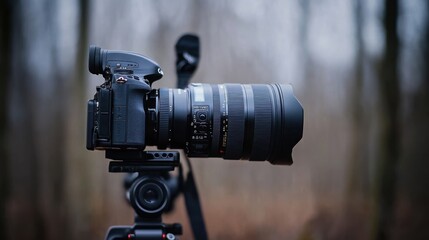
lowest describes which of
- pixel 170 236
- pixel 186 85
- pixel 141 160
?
pixel 170 236

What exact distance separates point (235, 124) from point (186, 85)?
231mm

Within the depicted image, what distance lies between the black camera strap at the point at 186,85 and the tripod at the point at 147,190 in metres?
0.14

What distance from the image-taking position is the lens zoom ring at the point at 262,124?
2.72 ft

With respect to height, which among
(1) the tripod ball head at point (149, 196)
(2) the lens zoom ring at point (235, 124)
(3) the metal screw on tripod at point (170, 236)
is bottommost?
(3) the metal screw on tripod at point (170, 236)

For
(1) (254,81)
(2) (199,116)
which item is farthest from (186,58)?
(1) (254,81)

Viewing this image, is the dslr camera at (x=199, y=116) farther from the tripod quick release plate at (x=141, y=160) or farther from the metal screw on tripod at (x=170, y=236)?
the metal screw on tripod at (x=170, y=236)

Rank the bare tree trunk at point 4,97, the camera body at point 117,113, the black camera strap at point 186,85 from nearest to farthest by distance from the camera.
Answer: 1. the camera body at point 117,113
2. the black camera strap at point 186,85
3. the bare tree trunk at point 4,97

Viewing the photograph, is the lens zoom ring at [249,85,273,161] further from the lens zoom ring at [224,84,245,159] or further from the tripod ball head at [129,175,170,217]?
the tripod ball head at [129,175,170,217]

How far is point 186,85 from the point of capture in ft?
3.34

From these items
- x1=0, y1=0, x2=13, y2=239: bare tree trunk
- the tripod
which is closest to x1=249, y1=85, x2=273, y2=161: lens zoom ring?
the tripod

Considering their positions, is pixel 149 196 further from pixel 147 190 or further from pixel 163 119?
pixel 163 119

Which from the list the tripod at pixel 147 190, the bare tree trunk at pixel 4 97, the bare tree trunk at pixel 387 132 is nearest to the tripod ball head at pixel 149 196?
the tripod at pixel 147 190

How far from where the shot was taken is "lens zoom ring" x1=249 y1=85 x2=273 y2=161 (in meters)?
0.83

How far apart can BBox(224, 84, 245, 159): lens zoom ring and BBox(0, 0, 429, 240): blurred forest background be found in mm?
690
